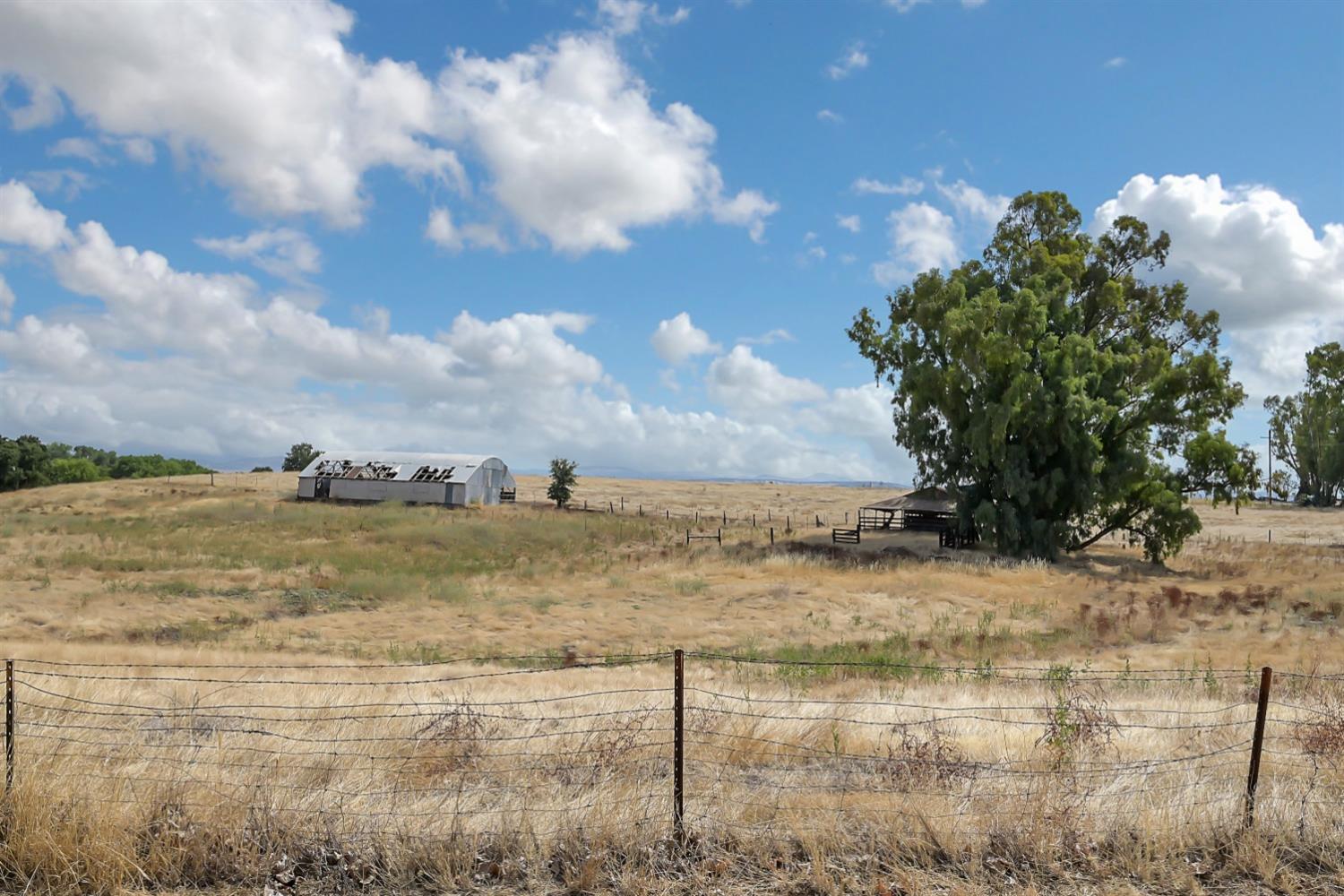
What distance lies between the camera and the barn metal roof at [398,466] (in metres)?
73.4

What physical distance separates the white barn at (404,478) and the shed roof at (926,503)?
116 feet

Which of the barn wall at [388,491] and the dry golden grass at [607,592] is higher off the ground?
the barn wall at [388,491]

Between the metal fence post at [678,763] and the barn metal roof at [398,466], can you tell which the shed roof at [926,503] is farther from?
the metal fence post at [678,763]

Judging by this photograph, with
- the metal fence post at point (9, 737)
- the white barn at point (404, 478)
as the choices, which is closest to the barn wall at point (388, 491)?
the white barn at point (404, 478)

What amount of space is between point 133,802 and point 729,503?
267 ft

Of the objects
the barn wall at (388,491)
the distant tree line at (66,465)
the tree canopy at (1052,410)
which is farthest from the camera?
the distant tree line at (66,465)

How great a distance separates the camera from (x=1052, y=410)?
42.6m

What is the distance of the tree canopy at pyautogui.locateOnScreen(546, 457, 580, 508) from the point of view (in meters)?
75.9

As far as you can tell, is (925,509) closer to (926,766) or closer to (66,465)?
(926,766)

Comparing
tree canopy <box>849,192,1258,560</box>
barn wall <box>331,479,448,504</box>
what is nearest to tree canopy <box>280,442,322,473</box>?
barn wall <box>331,479,448,504</box>

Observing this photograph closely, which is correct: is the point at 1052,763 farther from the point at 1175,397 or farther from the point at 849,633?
the point at 1175,397

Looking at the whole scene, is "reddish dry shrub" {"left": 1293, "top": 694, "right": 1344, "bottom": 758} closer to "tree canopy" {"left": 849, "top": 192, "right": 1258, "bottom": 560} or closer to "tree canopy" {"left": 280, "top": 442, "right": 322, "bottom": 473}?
"tree canopy" {"left": 849, "top": 192, "right": 1258, "bottom": 560}

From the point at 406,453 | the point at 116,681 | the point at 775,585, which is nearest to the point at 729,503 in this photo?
the point at 406,453

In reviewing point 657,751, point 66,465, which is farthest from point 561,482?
point 66,465
